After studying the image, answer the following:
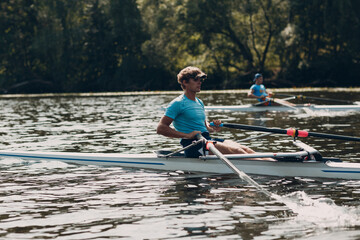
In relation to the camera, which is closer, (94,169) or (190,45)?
(94,169)

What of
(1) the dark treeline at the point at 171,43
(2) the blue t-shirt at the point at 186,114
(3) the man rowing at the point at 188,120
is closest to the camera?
(3) the man rowing at the point at 188,120

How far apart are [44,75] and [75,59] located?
601cm

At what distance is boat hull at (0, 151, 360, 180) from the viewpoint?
8852 mm

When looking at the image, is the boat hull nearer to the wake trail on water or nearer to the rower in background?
the wake trail on water

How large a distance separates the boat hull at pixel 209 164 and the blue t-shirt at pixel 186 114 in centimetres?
59

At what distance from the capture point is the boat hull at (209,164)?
8.85 meters

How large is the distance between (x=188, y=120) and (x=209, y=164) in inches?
34.0

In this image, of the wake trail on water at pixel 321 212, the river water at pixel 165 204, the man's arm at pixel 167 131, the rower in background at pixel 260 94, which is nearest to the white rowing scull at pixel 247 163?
the river water at pixel 165 204

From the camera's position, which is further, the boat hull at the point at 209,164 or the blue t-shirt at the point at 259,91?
the blue t-shirt at the point at 259,91

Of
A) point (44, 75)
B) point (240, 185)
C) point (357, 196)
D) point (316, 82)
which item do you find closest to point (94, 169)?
point (240, 185)

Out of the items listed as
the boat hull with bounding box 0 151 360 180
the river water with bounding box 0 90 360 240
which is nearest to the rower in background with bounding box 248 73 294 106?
the river water with bounding box 0 90 360 240

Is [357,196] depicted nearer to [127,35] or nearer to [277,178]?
[277,178]

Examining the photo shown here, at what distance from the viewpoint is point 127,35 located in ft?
199

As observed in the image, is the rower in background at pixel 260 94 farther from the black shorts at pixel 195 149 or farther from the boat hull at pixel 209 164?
the black shorts at pixel 195 149
